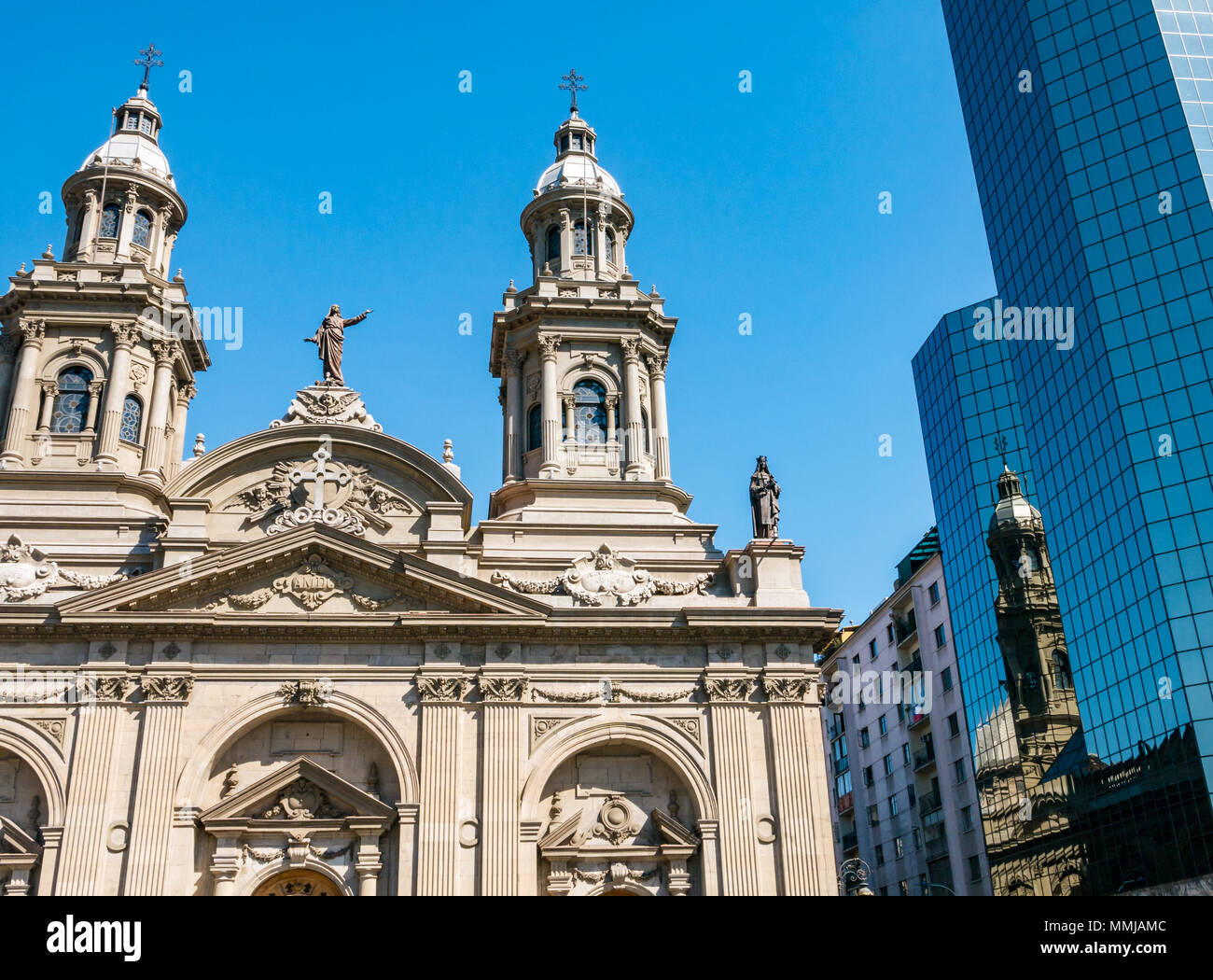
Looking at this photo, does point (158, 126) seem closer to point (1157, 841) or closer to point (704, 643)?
point (704, 643)

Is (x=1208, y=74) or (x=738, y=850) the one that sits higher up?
(x=1208, y=74)

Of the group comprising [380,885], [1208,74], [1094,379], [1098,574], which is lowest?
[380,885]

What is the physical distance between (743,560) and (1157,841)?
22864 mm

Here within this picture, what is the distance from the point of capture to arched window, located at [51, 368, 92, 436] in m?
37.2

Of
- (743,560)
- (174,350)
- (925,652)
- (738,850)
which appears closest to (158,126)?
(174,350)

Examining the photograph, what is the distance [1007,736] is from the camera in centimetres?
5478

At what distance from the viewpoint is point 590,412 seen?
3894 centimetres

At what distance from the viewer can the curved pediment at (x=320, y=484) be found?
112ft

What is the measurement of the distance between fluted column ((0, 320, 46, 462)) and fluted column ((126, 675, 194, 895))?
10681 millimetres

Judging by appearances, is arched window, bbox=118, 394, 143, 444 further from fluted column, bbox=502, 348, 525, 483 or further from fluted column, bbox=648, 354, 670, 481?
fluted column, bbox=648, 354, 670, 481

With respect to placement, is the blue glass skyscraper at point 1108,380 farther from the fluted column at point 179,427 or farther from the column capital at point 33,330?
the column capital at point 33,330

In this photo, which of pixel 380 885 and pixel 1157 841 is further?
pixel 1157 841

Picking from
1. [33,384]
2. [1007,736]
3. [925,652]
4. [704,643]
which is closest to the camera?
[704,643]

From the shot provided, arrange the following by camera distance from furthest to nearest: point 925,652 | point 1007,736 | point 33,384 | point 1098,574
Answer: point 925,652 < point 1007,736 < point 1098,574 < point 33,384
